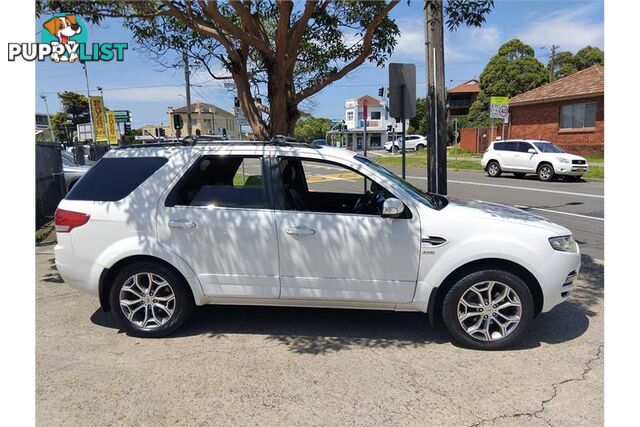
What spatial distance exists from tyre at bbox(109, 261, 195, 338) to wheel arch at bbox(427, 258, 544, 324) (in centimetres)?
217

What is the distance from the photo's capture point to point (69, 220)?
4.09 m

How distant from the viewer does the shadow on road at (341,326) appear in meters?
4.02

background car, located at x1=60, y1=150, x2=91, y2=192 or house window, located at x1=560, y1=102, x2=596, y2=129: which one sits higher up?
house window, located at x1=560, y1=102, x2=596, y2=129

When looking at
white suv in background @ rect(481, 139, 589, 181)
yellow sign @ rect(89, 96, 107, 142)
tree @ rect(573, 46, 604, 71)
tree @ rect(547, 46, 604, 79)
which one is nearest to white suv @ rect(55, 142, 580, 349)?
white suv in background @ rect(481, 139, 589, 181)

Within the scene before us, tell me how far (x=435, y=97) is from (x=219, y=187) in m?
4.25

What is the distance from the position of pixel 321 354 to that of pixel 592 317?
279 centimetres

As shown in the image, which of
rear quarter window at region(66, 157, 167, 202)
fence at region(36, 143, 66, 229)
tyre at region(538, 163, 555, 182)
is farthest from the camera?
tyre at region(538, 163, 555, 182)

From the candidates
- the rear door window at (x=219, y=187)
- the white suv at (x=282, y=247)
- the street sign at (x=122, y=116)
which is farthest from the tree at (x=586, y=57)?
the rear door window at (x=219, y=187)

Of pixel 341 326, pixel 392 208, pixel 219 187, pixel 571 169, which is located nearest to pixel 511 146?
pixel 571 169

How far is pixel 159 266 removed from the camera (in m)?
4.02

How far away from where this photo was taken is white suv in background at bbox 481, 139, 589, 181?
1767 cm

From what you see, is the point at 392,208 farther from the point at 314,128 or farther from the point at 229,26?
the point at 314,128

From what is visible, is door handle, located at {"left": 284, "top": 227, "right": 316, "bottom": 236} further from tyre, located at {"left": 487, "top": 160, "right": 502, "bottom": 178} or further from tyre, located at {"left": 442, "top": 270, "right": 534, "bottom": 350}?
tyre, located at {"left": 487, "top": 160, "right": 502, "bottom": 178}

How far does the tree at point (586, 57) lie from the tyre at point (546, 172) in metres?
45.9
